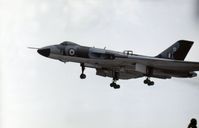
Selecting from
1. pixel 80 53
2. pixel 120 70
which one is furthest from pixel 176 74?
pixel 80 53

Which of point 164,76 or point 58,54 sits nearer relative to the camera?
point 58,54

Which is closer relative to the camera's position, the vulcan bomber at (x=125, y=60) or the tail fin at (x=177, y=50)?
the vulcan bomber at (x=125, y=60)

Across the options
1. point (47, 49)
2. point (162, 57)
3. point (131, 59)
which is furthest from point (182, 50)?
point (47, 49)

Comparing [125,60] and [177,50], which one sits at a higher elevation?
[177,50]

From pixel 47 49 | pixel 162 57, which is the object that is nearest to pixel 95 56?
pixel 47 49

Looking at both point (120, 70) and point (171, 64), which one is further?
point (120, 70)

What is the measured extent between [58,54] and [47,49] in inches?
51.5

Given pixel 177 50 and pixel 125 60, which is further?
pixel 177 50

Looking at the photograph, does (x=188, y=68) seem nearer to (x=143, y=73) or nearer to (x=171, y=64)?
(x=171, y=64)

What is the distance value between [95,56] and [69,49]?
9.60 ft

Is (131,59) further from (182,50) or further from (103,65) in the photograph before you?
(182,50)

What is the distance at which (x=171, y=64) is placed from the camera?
58.1 meters

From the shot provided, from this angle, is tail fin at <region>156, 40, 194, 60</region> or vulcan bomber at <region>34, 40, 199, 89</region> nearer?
vulcan bomber at <region>34, 40, 199, 89</region>

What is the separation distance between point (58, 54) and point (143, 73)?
33.4 ft
